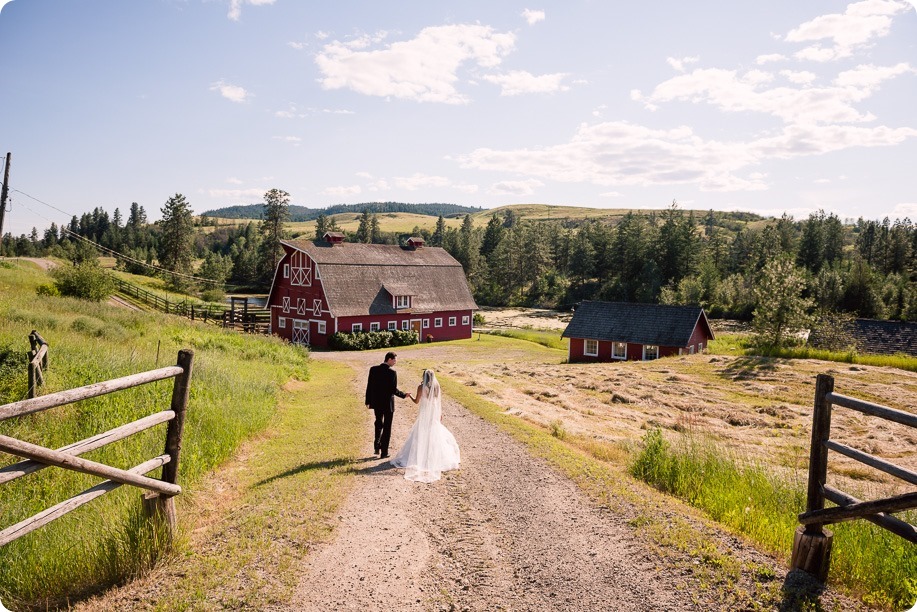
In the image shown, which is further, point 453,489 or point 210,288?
point 210,288

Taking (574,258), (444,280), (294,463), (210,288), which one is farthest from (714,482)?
(574,258)

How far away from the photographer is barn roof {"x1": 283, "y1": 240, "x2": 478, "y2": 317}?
45.8m

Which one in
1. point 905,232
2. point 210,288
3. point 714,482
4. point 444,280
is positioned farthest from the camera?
point 905,232

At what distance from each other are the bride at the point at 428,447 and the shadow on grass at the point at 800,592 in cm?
567

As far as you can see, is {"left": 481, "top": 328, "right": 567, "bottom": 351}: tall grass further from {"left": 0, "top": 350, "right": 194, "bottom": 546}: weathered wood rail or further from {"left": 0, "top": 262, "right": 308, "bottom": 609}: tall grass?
{"left": 0, "top": 350, "right": 194, "bottom": 546}: weathered wood rail

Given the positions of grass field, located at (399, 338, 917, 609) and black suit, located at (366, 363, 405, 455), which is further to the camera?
black suit, located at (366, 363, 405, 455)

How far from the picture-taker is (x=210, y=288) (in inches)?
3169

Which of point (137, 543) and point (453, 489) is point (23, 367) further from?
point (453, 489)

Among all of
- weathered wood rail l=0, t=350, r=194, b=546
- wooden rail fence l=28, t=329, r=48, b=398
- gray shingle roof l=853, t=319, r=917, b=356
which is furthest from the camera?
gray shingle roof l=853, t=319, r=917, b=356

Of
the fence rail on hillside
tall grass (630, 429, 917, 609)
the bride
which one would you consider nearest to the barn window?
the fence rail on hillside

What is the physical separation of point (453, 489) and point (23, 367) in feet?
33.8

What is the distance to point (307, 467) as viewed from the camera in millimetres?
10547

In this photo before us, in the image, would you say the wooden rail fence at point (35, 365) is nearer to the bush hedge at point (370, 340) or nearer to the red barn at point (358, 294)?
the bush hedge at point (370, 340)

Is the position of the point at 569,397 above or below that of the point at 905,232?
below
